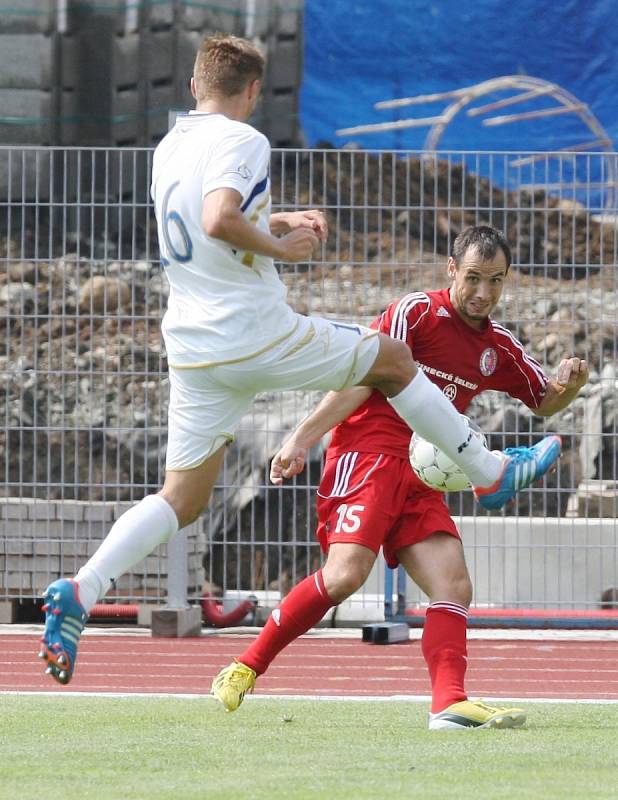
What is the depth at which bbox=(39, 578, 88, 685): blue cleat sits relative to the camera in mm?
5254

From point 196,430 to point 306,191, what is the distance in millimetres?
5680

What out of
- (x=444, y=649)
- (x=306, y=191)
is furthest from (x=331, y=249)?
→ (x=444, y=649)

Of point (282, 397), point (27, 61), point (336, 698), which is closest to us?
point (336, 698)

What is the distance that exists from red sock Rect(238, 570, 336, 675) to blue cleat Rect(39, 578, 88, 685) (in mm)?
1187

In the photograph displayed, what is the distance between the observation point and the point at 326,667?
9.24m

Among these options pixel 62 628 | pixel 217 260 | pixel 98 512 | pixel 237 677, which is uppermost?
pixel 217 260

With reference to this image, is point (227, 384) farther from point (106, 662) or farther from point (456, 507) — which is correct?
point (456, 507)

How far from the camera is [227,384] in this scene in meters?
5.57

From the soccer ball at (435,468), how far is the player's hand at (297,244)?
0.93 metres

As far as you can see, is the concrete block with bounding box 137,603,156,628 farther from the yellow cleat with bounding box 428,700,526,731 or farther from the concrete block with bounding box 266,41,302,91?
the concrete block with bounding box 266,41,302,91

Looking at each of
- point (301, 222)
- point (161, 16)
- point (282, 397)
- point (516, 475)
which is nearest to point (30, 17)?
point (161, 16)

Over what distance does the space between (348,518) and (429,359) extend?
2.33ft

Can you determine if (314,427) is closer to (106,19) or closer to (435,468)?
(435,468)

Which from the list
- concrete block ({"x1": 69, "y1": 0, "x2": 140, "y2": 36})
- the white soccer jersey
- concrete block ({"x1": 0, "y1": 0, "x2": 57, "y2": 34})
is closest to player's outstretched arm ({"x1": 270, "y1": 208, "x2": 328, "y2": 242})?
the white soccer jersey
